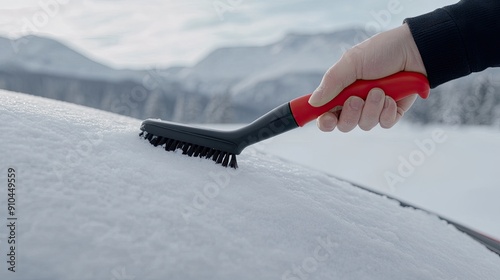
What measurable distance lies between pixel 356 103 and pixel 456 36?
1.16ft

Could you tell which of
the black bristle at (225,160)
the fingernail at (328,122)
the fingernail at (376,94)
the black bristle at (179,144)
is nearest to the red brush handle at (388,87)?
the fingernail at (376,94)

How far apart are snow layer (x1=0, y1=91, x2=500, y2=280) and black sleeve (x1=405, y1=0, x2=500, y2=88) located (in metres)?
0.48

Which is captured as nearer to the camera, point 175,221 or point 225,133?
point 175,221

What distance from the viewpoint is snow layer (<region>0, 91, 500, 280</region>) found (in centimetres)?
65

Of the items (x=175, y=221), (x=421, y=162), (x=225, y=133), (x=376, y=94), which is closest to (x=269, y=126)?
(x=225, y=133)

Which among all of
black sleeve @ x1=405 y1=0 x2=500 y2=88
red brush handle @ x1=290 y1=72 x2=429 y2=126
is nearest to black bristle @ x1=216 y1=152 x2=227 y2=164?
red brush handle @ x1=290 y1=72 x2=429 y2=126

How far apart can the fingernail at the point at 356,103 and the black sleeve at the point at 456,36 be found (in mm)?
228

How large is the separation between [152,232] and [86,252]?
11 centimetres

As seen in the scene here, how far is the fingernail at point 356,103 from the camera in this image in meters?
1.21

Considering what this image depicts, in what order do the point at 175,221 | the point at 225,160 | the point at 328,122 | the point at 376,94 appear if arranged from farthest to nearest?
the point at 328,122, the point at 376,94, the point at 225,160, the point at 175,221

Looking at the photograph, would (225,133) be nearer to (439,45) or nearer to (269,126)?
(269,126)

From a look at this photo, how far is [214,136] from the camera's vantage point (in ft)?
3.67

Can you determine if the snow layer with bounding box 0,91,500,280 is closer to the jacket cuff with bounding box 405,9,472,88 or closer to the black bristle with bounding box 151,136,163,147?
the black bristle with bounding box 151,136,163,147

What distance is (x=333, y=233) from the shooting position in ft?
2.90
